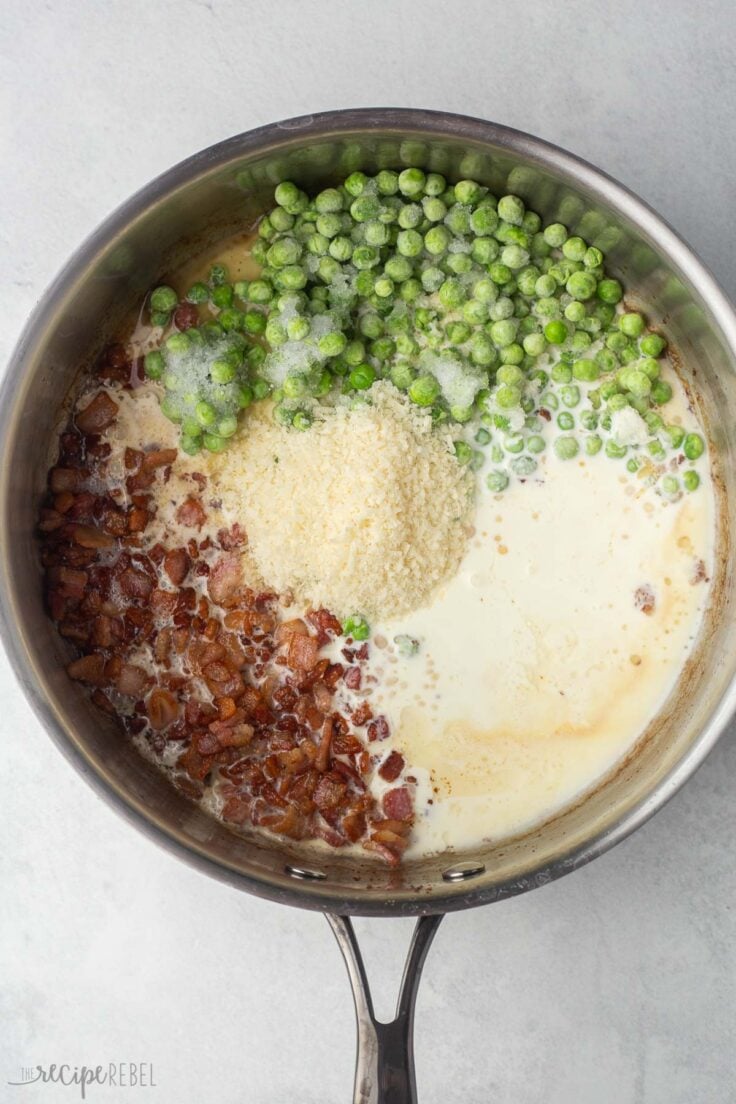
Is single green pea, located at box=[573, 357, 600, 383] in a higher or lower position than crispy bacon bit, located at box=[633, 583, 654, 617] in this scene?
higher

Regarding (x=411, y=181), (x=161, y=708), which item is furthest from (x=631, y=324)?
(x=161, y=708)

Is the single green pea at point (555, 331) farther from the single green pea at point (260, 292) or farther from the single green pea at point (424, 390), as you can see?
the single green pea at point (260, 292)

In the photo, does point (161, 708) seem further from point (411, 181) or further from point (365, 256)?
point (411, 181)

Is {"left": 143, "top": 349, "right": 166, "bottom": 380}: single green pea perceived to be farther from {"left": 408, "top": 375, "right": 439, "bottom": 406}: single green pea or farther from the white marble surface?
{"left": 408, "top": 375, "right": 439, "bottom": 406}: single green pea

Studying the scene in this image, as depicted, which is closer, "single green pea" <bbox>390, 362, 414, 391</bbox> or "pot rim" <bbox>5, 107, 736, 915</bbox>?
"pot rim" <bbox>5, 107, 736, 915</bbox>

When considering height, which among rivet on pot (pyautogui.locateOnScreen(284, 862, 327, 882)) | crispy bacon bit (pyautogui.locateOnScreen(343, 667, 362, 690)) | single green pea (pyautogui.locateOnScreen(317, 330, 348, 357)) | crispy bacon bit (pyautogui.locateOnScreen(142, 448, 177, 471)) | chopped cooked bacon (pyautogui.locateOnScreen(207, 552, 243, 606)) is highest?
single green pea (pyautogui.locateOnScreen(317, 330, 348, 357))

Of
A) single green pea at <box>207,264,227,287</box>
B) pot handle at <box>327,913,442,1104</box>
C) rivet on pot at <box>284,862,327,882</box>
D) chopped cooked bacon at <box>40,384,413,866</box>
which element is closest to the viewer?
pot handle at <box>327,913,442,1104</box>

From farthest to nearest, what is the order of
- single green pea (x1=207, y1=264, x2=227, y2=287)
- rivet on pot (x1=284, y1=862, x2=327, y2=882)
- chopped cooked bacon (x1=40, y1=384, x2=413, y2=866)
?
1. single green pea (x1=207, y1=264, x2=227, y2=287)
2. chopped cooked bacon (x1=40, y1=384, x2=413, y2=866)
3. rivet on pot (x1=284, y1=862, x2=327, y2=882)

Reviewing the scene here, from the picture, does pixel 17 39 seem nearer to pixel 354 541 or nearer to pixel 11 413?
pixel 11 413

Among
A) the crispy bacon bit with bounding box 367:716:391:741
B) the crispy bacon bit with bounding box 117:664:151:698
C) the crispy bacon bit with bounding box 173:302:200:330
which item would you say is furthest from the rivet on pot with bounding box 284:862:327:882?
the crispy bacon bit with bounding box 173:302:200:330
